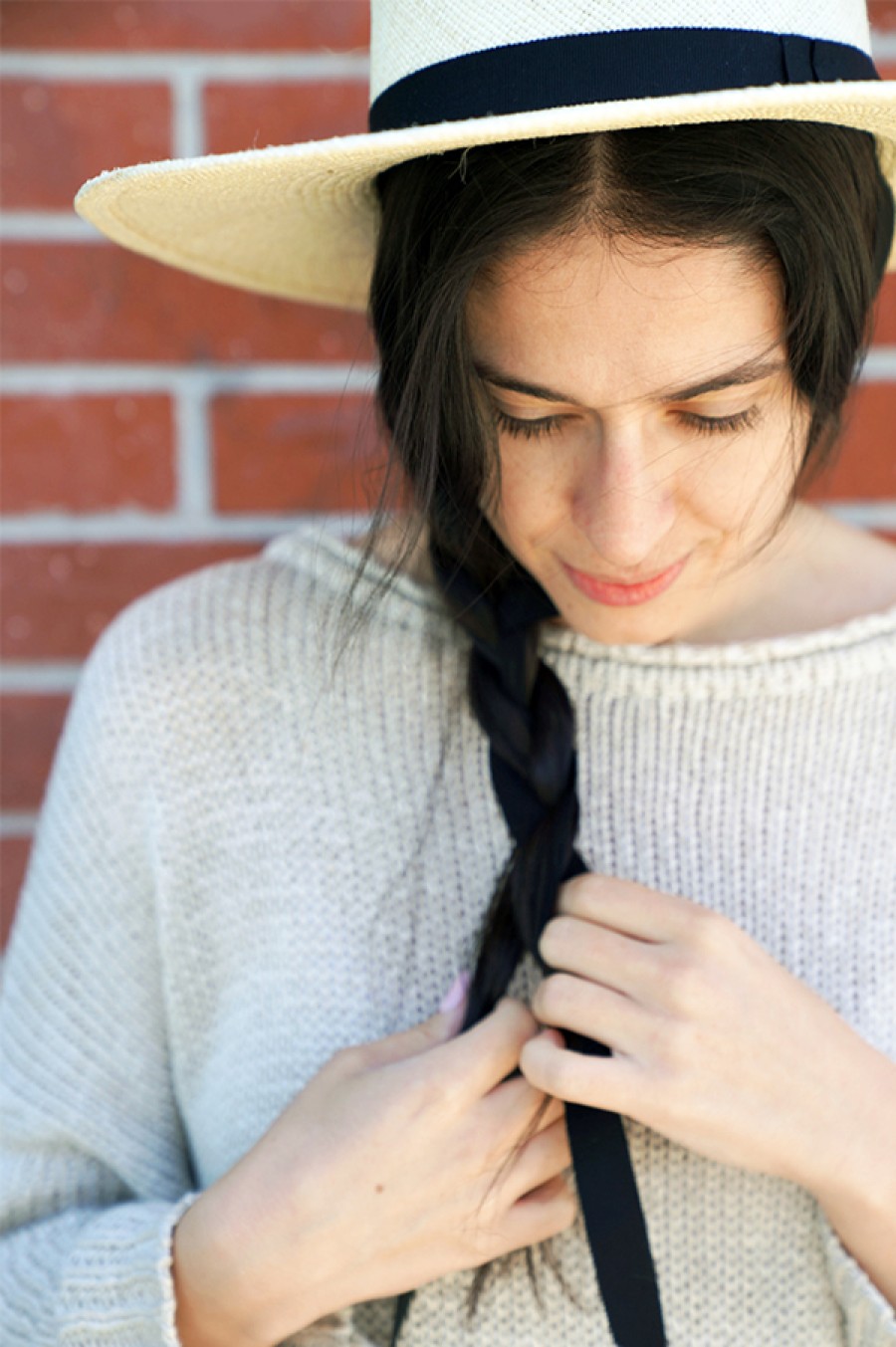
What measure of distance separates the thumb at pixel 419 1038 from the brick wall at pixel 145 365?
53cm

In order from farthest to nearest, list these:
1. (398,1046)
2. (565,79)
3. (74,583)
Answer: (74,583)
(398,1046)
(565,79)

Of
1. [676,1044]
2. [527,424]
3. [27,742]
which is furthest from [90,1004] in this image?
[527,424]

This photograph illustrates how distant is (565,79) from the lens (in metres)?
0.82

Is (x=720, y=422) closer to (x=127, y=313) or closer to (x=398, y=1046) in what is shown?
(x=398, y=1046)

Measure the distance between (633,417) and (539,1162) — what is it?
1.87 feet

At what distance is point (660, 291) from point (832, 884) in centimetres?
55

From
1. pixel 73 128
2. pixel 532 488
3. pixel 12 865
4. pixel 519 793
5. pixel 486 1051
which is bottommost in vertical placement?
pixel 12 865

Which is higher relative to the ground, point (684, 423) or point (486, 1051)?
point (684, 423)

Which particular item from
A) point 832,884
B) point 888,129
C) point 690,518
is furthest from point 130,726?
point 888,129

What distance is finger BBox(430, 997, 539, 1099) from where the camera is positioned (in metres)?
0.99

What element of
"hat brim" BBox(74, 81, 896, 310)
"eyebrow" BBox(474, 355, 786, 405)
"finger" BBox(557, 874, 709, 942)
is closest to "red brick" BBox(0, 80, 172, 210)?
"hat brim" BBox(74, 81, 896, 310)

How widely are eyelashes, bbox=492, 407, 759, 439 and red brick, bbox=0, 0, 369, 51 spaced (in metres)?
0.55

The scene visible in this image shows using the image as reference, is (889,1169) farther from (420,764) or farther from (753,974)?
(420,764)

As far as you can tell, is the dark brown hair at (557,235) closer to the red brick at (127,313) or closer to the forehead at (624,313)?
the forehead at (624,313)
